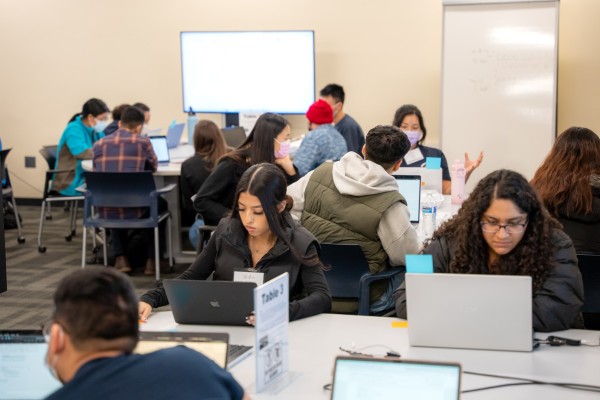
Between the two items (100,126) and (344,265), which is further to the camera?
(100,126)

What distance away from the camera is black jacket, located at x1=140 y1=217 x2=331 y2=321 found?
3.01 metres

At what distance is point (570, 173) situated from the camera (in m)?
3.77

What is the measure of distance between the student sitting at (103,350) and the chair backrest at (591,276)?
2.24 m

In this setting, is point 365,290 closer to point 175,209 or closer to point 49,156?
point 175,209

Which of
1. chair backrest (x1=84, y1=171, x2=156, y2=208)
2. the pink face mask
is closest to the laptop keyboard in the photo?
the pink face mask

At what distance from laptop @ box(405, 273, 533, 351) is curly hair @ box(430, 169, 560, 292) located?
319mm

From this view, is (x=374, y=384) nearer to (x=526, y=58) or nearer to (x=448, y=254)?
(x=448, y=254)

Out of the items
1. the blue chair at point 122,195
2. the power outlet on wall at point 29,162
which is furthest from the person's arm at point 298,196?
the power outlet on wall at point 29,162

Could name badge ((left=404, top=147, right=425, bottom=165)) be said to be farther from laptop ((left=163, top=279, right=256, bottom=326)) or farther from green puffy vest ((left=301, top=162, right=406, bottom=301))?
laptop ((left=163, top=279, right=256, bottom=326))

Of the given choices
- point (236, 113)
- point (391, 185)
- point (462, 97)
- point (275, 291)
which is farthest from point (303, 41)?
point (275, 291)

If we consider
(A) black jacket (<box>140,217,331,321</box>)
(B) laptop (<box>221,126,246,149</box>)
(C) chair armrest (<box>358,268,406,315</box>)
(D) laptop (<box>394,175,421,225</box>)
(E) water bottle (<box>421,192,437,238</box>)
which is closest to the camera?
(A) black jacket (<box>140,217,331,321</box>)

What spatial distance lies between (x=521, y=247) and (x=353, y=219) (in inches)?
42.4

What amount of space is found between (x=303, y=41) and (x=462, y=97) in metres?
1.81

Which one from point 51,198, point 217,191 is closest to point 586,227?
point 217,191
